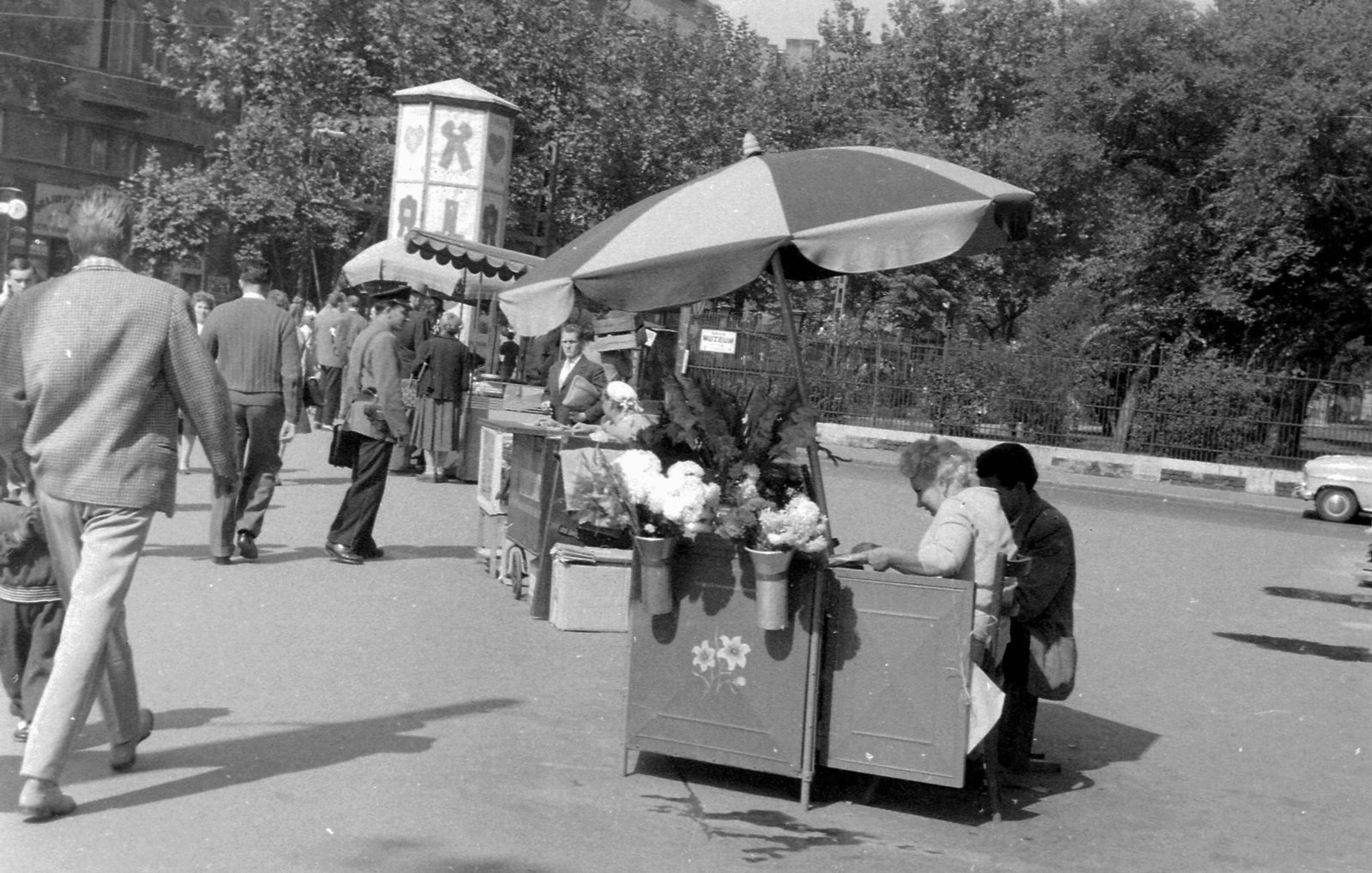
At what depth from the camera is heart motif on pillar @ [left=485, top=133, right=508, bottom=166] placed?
2162 centimetres

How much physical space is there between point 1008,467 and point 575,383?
4717 millimetres

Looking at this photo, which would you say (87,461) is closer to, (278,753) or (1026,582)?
(278,753)

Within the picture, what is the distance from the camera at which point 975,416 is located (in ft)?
88.8

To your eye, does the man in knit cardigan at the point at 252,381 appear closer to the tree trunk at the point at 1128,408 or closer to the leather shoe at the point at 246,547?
the leather shoe at the point at 246,547

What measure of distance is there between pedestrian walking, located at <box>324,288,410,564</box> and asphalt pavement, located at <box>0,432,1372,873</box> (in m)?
0.25

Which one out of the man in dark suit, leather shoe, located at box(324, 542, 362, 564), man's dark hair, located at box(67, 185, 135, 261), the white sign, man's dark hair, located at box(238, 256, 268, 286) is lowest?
leather shoe, located at box(324, 542, 362, 564)

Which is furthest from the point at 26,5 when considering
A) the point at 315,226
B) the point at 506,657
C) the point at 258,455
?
the point at 506,657

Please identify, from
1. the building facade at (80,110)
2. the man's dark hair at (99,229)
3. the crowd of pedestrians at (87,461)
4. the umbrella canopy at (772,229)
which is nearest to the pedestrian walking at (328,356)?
the umbrella canopy at (772,229)

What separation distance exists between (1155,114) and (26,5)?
96.9ft

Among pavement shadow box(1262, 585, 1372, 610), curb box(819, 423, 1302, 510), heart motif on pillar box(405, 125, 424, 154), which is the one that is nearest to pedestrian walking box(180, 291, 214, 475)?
heart motif on pillar box(405, 125, 424, 154)

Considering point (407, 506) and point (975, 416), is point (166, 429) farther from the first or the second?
point (975, 416)

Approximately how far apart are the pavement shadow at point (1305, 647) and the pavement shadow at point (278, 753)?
6.14m

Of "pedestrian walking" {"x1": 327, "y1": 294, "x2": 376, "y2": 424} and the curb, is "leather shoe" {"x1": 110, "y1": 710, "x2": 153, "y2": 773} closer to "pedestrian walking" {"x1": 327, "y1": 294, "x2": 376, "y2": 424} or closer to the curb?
"pedestrian walking" {"x1": 327, "y1": 294, "x2": 376, "y2": 424}

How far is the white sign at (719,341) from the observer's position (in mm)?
28125
